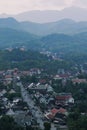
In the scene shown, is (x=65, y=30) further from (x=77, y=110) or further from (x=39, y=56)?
(x=77, y=110)

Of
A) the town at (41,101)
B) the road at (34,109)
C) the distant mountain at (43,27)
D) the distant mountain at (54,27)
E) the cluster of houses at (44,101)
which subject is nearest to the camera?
the road at (34,109)

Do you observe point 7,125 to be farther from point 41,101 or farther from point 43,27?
point 43,27

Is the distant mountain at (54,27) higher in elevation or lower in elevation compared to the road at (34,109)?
lower

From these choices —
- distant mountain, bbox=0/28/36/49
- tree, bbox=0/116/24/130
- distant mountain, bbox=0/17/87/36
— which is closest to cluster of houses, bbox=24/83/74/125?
tree, bbox=0/116/24/130

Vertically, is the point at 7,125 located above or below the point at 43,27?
above

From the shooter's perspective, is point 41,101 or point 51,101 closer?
point 41,101

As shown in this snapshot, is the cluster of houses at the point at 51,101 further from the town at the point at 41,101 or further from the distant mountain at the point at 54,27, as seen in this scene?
the distant mountain at the point at 54,27

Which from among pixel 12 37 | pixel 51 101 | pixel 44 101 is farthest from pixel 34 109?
pixel 12 37

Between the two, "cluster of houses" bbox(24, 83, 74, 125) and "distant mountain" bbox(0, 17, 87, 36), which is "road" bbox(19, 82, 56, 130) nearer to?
"cluster of houses" bbox(24, 83, 74, 125)

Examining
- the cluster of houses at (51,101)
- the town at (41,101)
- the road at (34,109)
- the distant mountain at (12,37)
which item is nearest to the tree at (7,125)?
the town at (41,101)

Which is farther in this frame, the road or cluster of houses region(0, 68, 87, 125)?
cluster of houses region(0, 68, 87, 125)

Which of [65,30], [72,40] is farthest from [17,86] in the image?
[65,30]
